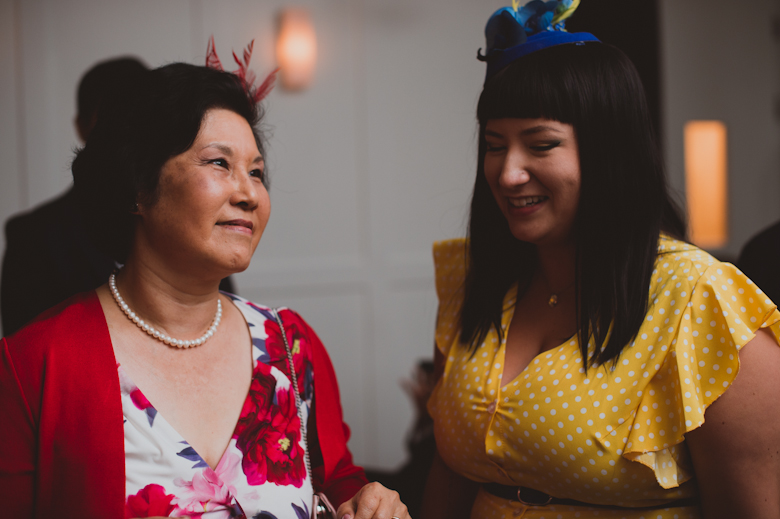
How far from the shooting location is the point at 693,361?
3.79 feet

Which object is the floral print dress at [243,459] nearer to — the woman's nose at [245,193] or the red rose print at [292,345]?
the red rose print at [292,345]

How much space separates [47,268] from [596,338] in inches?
59.1

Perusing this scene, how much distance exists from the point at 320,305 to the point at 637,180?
9.15ft

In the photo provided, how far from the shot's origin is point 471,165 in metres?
4.02

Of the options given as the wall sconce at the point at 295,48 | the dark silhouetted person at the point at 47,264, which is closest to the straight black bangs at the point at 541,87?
the dark silhouetted person at the point at 47,264

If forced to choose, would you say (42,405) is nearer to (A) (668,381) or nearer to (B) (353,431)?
(A) (668,381)

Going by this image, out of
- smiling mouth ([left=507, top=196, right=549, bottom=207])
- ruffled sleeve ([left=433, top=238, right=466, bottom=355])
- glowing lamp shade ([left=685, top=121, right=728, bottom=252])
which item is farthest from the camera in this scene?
glowing lamp shade ([left=685, top=121, right=728, bottom=252])

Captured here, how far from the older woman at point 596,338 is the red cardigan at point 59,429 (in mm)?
749

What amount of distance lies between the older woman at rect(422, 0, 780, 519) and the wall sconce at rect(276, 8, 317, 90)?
2607 millimetres

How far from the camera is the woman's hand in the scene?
3.92 feet

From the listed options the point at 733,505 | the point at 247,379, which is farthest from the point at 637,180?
the point at 247,379

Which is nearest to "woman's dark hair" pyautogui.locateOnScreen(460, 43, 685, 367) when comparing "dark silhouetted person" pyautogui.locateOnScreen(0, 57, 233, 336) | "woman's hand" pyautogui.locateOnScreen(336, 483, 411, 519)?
"woman's hand" pyautogui.locateOnScreen(336, 483, 411, 519)

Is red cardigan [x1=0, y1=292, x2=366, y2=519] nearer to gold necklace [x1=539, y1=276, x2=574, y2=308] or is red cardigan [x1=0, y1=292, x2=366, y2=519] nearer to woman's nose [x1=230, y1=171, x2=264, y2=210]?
woman's nose [x1=230, y1=171, x2=264, y2=210]

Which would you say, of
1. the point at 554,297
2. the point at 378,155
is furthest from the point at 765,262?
the point at 378,155
